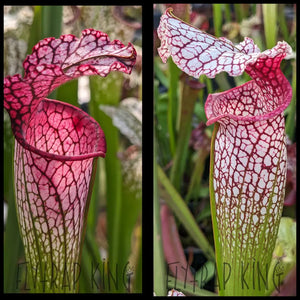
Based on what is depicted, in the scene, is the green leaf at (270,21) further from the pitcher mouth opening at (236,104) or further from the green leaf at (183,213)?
the green leaf at (183,213)

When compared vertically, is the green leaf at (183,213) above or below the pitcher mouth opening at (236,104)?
below

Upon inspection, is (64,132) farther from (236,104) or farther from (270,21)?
(270,21)

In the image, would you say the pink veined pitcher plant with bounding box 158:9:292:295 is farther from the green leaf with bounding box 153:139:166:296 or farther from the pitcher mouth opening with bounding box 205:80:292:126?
the green leaf with bounding box 153:139:166:296

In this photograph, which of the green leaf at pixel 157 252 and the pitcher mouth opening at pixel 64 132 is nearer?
the pitcher mouth opening at pixel 64 132

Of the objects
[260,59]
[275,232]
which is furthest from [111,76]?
[275,232]

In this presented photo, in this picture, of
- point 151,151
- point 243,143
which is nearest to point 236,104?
point 243,143

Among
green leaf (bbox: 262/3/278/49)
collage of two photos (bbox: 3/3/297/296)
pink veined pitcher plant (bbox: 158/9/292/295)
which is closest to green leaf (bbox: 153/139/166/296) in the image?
collage of two photos (bbox: 3/3/297/296)

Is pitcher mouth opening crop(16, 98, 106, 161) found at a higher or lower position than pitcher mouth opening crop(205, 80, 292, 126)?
lower

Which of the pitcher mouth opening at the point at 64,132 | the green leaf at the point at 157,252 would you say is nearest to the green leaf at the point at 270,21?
the green leaf at the point at 157,252
